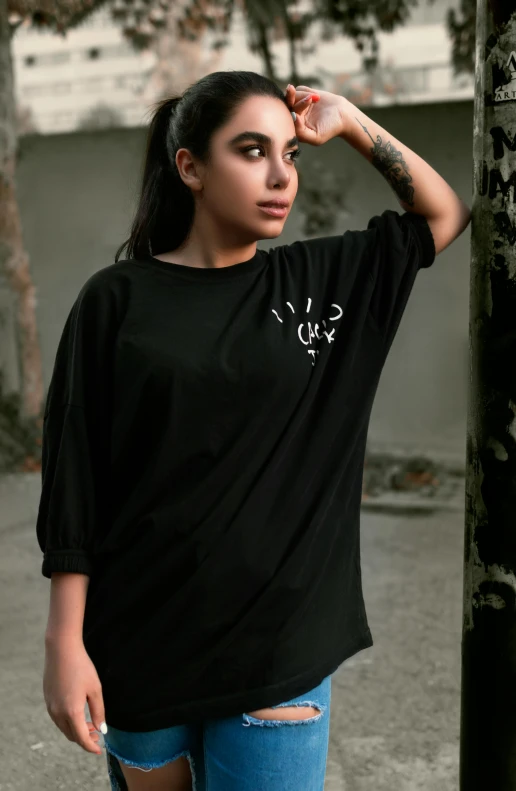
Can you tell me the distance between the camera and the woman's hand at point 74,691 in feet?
5.49

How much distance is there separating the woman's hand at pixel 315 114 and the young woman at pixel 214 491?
0.18 ft

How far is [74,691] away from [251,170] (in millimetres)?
974

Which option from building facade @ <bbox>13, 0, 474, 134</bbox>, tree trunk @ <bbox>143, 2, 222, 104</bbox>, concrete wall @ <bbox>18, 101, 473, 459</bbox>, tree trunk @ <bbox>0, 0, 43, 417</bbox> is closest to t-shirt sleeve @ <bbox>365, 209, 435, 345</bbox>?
concrete wall @ <bbox>18, 101, 473, 459</bbox>

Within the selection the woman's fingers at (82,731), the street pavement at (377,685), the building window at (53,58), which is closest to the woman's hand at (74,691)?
the woman's fingers at (82,731)

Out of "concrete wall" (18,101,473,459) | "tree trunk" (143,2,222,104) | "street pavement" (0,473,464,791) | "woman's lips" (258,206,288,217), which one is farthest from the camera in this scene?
"tree trunk" (143,2,222,104)

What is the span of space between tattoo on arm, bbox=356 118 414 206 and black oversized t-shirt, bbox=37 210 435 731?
1.16ft

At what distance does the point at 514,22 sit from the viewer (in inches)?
67.0

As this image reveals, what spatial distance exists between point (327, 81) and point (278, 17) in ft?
2.26

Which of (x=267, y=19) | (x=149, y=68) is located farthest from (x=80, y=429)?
(x=149, y=68)

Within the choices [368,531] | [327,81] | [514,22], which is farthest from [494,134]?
[327,81]

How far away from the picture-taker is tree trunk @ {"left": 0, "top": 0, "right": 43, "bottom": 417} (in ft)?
28.0

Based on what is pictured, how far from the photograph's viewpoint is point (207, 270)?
183 cm

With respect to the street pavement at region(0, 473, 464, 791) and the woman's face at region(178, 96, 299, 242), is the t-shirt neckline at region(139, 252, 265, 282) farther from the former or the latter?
the street pavement at region(0, 473, 464, 791)

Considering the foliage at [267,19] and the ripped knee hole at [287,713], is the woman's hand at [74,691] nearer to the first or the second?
the ripped knee hole at [287,713]
